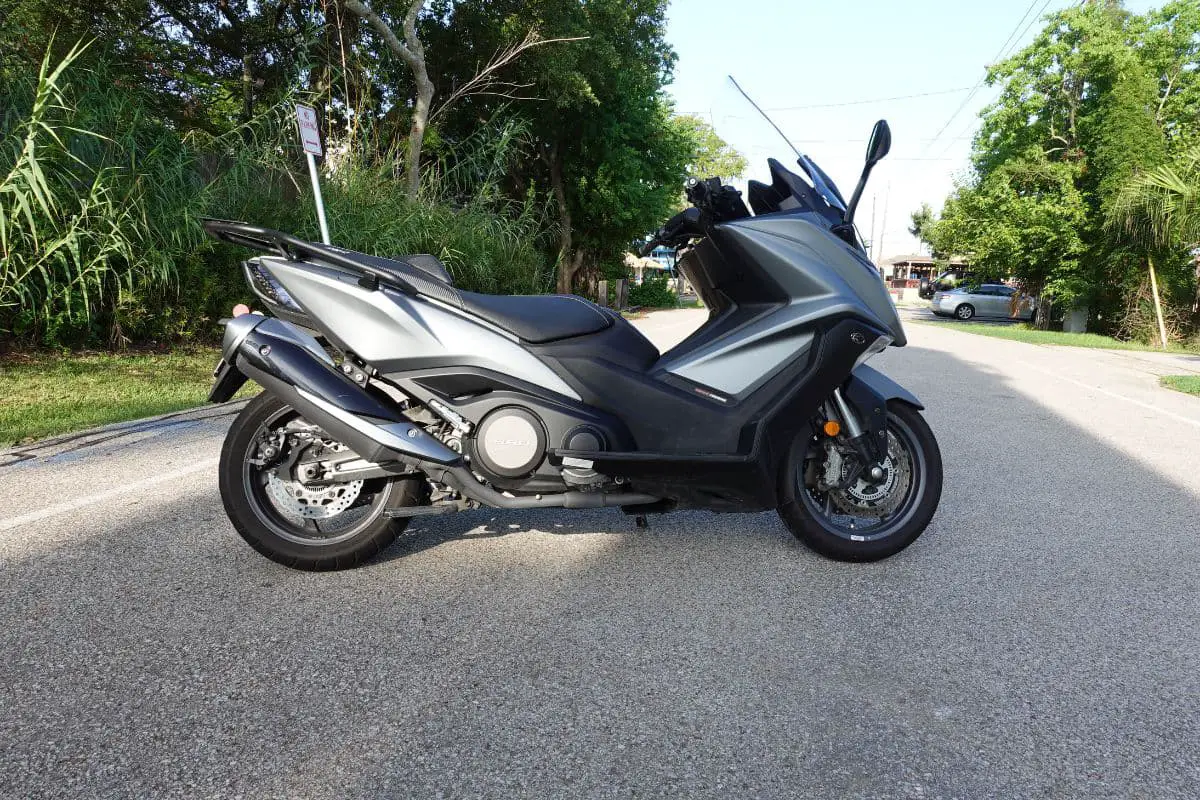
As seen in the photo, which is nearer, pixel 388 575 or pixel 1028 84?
pixel 388 575

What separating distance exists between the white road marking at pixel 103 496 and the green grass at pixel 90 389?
1.42m

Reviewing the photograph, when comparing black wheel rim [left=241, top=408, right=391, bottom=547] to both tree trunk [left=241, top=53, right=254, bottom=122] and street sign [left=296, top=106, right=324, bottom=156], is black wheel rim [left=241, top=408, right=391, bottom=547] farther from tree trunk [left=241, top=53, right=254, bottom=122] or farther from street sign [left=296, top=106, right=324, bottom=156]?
tree trunk [left=241, top=53, right=254, bottom=122]

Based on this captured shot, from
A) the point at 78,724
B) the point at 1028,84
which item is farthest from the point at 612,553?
the point at 1028,84

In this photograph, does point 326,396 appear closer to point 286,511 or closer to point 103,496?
point 286,511

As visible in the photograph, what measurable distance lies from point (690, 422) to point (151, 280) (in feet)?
23.0

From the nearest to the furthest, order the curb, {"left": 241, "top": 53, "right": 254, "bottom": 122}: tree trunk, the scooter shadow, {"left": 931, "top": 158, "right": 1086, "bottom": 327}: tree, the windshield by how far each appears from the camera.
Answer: the windshield → the scooter shadow → the curb → {"left": 241, "top": 53, "right": 254, "bottom": 122}: tree trunk → {"left": 931, "top": 158, "right": 1086, "bottom": 327}: tree

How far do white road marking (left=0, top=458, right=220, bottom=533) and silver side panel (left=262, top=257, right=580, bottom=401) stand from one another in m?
1.84

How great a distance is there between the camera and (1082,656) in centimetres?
229

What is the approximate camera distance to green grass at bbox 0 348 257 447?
5207 mm

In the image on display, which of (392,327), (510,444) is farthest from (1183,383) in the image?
(392,327)

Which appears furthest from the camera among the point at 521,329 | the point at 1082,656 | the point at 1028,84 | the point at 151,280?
the point at 1028,84

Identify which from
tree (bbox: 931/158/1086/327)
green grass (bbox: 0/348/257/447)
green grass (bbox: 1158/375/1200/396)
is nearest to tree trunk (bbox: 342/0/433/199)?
green grass (bbox: 0/348/257/447)

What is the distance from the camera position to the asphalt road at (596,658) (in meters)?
1.73

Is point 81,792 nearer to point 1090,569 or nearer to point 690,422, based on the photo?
point 690,422
